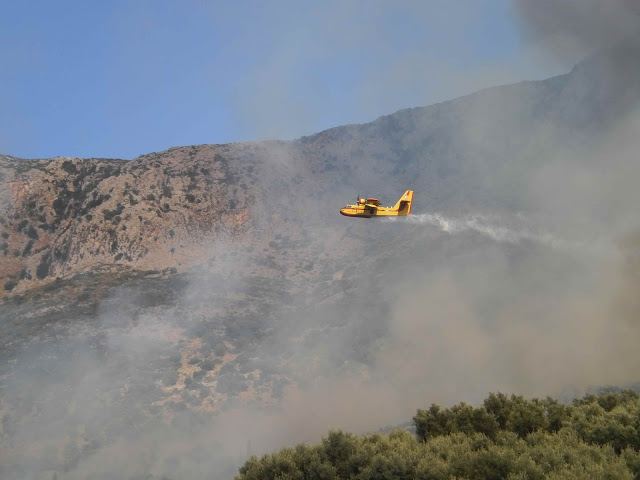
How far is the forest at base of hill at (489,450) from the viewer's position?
23453 millimetres

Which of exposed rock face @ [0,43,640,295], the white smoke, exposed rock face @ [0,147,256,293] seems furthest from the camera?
exposed rock face @ [0,43,640,295]

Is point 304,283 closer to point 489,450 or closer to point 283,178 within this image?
point 283,178

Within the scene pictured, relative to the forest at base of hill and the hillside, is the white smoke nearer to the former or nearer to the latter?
the hillside

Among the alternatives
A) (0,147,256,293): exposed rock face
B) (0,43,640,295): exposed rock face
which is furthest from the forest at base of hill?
(0,147,256,293): exposed rock face

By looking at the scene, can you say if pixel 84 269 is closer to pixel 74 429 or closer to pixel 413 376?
pixel 74 429

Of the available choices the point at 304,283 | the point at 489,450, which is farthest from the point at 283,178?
the point at 489,450

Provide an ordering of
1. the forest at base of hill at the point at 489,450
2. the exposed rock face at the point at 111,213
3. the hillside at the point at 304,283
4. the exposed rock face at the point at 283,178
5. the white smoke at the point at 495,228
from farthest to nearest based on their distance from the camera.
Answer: the exposed rock face at the point at 283,178
the exposed rock face at the point at 111,213
the white smoke at the point at 495,228
the hillside at the point at 304,283
the forest at base of hill at the point at 489,450

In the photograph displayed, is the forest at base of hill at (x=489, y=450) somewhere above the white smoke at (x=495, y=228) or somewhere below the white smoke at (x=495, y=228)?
below

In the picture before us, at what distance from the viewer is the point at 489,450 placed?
81.5ft

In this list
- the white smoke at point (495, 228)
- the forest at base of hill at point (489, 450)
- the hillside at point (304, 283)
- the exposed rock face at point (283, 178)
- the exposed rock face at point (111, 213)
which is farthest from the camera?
the exposed rock face at point (283, 178)

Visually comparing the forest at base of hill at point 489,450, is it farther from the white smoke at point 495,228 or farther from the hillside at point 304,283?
the white smoke at point 495,228

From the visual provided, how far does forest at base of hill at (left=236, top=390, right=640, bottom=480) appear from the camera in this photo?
2345cm

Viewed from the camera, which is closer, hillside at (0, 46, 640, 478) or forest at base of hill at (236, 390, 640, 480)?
forest at base of hill at (236, 390, 640, 480)

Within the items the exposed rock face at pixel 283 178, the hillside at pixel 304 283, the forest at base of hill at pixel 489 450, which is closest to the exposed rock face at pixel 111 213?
the exposed rock face at pixel 283 178
